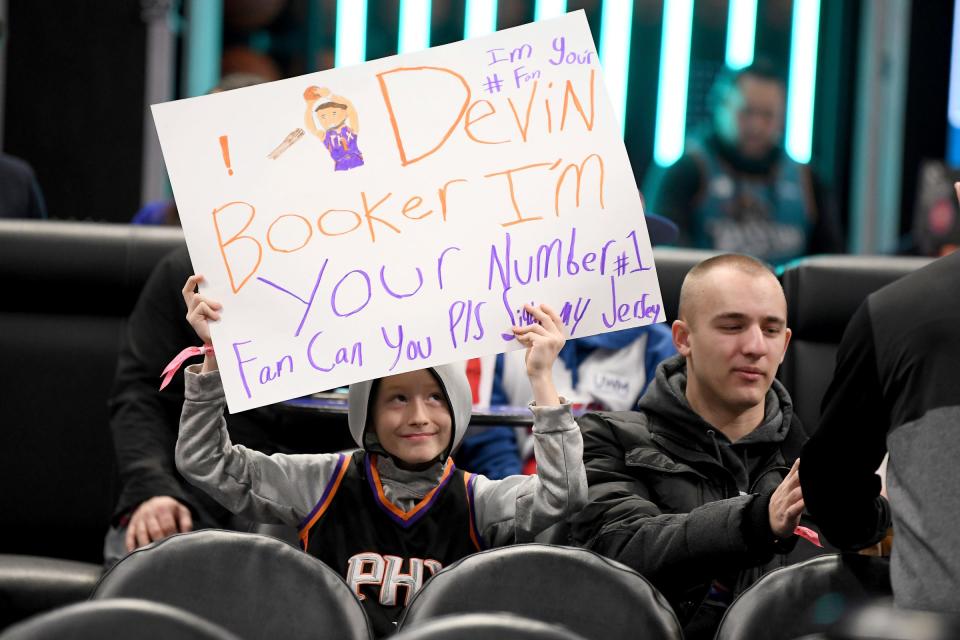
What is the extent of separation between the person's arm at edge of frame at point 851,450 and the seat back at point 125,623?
80cm

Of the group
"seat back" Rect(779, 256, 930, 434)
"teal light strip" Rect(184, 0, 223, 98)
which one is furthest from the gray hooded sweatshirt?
"teal light strip" Rect(184, 0, 223, 98)

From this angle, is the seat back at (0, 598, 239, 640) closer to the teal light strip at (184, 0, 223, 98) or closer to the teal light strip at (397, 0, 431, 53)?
the teal light strip at (184, 0, 223, 98)

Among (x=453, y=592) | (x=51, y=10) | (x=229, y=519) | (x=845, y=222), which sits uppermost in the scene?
(x=51, y=10)

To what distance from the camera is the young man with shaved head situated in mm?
2098

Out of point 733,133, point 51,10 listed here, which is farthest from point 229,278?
point 51,10

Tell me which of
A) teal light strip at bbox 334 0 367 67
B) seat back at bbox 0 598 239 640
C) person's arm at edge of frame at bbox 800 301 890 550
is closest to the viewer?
seat back at bbox 0 598 239 640

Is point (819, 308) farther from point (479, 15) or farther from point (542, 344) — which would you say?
point (479, 15)

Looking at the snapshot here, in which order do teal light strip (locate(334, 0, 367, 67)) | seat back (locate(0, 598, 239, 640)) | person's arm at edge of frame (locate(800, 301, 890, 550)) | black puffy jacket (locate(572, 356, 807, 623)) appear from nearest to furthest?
seat back (locate(0, 598, 239, 640)), person's arm at edge of frame (locate(800, 301, 890, 550)), black puffy jacket (locate(572, 356, 807, 623)), teal light strip (locate(334, 0, 367, 67))

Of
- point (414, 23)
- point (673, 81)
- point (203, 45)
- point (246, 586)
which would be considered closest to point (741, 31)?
point (673, 81)

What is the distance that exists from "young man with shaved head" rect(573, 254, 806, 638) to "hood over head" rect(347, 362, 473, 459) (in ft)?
0.77

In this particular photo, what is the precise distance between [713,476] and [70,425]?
1.70m

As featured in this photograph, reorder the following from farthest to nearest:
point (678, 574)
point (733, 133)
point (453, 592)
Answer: point (733, 133) < point (678, 574) < point (453, 592)

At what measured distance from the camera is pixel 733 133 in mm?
4445

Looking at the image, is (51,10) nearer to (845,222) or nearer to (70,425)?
(70,425)
